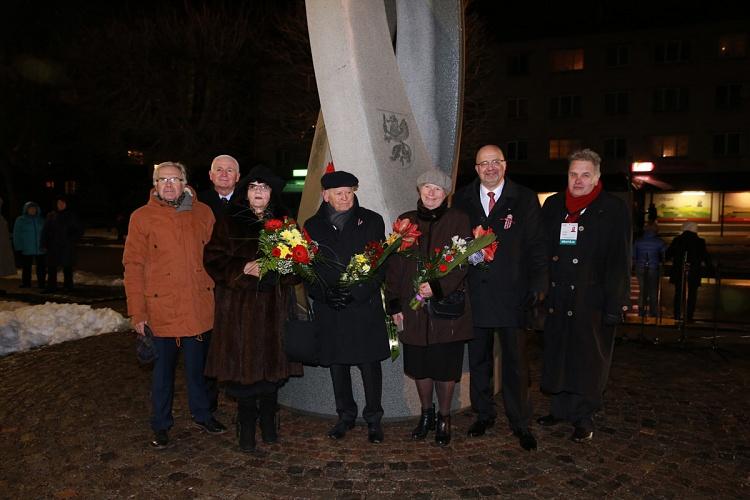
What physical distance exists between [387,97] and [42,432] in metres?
3.93

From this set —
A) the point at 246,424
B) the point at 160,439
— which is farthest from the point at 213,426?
the point at 246,424

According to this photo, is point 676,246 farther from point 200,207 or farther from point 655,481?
point 200,207

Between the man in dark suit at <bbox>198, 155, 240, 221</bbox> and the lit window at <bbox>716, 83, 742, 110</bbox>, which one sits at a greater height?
the lit window at <bbox>716, 83, 742, 110</bbox>

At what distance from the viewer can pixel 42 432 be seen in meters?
5.14

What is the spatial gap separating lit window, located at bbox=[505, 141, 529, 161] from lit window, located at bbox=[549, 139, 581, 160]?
4.77 feet

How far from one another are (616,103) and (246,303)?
37.2 metres

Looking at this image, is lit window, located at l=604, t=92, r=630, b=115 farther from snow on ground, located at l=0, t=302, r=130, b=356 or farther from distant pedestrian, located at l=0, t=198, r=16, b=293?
snow on ground, located at l=0, t=302, r=130, b=356

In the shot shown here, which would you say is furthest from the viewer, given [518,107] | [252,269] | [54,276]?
[518,107]

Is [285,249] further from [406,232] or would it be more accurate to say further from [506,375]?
[506,375]

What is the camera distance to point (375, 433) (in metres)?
4.91

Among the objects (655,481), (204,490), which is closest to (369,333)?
(204,490)

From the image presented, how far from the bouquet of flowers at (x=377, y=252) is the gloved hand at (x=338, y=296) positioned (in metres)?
0.10

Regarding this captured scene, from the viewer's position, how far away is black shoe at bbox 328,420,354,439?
4977mm

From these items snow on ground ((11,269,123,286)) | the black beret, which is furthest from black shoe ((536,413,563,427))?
snow on ground ((11,269,123,286))
